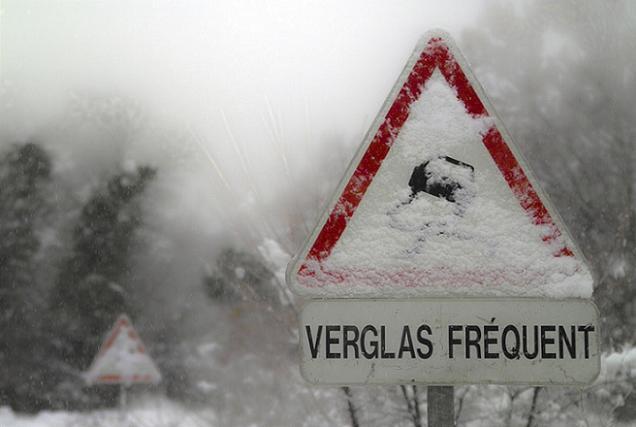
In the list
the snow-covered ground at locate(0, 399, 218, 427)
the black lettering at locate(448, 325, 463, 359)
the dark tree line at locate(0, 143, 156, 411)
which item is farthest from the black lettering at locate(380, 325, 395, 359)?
the dark tree line at locate(0, 143, 156, 411)

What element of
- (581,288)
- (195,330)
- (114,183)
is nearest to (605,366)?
(581,288)

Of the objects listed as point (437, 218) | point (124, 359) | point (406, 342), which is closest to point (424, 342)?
point (406, 342)

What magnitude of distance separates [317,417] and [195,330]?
12.2m

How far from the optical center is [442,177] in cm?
168

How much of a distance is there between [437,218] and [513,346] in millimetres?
290

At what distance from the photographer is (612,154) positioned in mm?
8438

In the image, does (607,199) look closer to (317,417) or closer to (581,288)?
(317,417)

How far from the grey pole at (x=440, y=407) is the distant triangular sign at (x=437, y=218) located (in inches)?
8.1

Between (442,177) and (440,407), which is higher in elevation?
(442,177)

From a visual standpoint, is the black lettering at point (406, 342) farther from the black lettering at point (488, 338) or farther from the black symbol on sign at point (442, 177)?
the black symbol on sign at point (442, 177)

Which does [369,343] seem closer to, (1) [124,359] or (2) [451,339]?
(2) [451,339]

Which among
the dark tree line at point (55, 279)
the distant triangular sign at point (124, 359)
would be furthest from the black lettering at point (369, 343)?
the dark tree line at point (55, 279)

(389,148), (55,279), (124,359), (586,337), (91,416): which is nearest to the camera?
(586,337)

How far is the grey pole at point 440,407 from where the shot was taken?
1.66 m
